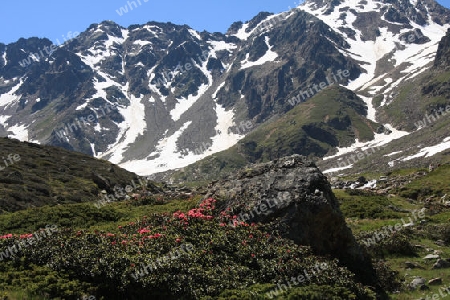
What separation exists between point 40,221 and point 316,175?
1628 cm

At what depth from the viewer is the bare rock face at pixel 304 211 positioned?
60.8ft

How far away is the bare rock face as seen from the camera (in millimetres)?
18547

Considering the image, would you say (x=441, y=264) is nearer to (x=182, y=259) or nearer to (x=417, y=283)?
(x=417, y=283)

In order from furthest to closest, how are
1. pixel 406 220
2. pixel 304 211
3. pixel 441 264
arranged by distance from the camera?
pixel 406 220, pixel 441 264, pixel 304 211

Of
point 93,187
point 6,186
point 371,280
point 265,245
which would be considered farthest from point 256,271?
point 93,187

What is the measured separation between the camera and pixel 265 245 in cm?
1714

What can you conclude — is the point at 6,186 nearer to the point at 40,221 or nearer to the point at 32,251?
the point at 40,221

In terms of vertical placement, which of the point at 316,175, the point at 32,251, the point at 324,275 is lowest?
the point at 324,275

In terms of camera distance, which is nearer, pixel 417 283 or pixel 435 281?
pixel 417 283

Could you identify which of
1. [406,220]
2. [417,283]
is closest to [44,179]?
[406,220]

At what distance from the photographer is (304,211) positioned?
61.2ft

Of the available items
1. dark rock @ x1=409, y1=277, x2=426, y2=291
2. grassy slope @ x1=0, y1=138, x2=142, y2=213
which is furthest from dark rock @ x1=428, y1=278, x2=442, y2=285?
grassy slope @ x1=0, y1=138, x2=142, y2=213

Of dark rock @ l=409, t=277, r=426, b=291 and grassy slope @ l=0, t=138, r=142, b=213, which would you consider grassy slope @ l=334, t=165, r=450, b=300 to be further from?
grassy slope @ l=0, t=138, r=142, b=213

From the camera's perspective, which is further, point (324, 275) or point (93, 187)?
point (93, 187)
